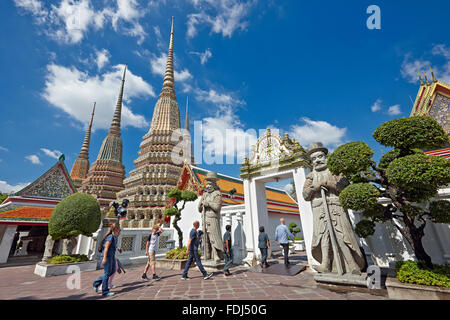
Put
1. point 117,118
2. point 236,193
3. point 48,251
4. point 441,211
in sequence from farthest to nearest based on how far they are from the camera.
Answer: point 117,118
point 236,193
point 48,251
point 441,211

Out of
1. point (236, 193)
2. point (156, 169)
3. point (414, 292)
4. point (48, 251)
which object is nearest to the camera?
point (414, 292)

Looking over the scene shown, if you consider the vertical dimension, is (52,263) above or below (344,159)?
below

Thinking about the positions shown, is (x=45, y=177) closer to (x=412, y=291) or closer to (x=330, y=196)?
(x=330, y=196)

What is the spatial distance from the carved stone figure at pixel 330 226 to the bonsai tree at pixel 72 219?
9.59 m

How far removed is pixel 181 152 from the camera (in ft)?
97.3

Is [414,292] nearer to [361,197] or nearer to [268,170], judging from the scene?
[361,197]

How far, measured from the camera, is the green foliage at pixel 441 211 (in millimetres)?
3759

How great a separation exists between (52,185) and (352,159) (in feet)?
69.9

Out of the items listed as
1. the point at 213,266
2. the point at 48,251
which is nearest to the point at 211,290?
the point at 213,266

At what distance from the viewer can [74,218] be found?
8984 mm

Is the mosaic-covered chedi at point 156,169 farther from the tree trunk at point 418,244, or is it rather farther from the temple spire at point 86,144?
the temple spire at point 86,144

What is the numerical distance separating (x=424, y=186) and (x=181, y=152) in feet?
92.0

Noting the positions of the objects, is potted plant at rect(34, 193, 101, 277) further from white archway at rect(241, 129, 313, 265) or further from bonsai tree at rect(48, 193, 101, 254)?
white archway at rect(241, 129, 313, 265)
